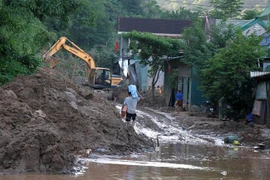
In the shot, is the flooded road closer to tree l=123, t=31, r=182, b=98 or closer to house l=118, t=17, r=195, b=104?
house l=118, t=17, r=195, b=104

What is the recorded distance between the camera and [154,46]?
41469 millimetres

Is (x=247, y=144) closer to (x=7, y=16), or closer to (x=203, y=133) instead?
(x=203, y=133)

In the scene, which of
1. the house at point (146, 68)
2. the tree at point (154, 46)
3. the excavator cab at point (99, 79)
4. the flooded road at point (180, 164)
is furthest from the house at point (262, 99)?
the excavator cab at point (99, 79)

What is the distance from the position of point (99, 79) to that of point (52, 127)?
3538 cm

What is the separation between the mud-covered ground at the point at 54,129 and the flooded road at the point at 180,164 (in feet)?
1.36

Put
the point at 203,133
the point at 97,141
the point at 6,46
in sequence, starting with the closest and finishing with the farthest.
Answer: the point at 97,141, the point at 6,46, the point at 203,133

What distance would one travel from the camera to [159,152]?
15383mm

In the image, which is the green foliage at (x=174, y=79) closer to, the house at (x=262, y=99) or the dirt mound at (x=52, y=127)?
the house at (x=262, y=99)

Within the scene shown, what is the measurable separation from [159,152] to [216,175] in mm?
3955

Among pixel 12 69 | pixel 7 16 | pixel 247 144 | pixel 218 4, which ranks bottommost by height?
pixel 247 144

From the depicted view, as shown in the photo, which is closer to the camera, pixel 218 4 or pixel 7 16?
pixel 7 16

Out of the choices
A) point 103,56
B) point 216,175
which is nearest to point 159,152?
point 216,175

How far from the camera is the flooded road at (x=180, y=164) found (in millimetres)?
10844

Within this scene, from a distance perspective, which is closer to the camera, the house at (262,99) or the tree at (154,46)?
the house at (262,99)
